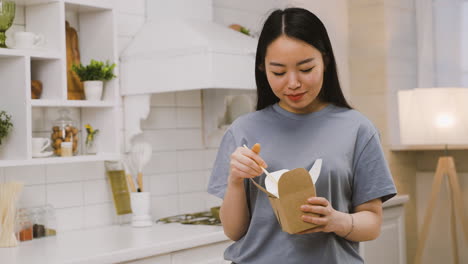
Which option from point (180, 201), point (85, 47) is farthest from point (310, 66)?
point (180, 201)

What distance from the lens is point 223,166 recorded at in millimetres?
1516

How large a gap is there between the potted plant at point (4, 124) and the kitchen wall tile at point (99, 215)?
0.54m

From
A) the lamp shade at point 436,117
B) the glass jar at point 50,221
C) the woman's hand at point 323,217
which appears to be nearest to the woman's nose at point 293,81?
the woman's hand at point 323,217

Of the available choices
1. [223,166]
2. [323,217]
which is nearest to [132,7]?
[223,166]

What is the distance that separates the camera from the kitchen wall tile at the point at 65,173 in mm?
2639

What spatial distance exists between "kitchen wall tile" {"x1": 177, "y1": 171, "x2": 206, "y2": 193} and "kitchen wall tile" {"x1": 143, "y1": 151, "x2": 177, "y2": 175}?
0.07 metres

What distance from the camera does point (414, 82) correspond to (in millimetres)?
4355

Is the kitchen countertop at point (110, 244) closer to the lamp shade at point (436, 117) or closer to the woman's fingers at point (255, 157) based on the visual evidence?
the woman's fingers at point (255, 157)

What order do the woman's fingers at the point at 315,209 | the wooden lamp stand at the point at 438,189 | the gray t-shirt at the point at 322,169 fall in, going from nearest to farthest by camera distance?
the woman's fingers at the point at 315,209, the gray t-shirt at the point at 322,169, the wooden lamp stand at the point at 438,189

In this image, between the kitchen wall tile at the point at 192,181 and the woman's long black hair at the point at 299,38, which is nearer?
the woman's long black hair at the point at 299,38

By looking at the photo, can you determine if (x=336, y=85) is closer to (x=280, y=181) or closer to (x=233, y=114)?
(x=280, y=181)

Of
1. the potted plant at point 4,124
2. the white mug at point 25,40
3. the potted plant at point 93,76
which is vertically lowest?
the potted plant at point 4,124

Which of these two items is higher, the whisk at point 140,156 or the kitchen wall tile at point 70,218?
the whisk at point 140,156

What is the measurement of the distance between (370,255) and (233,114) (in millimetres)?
1127
